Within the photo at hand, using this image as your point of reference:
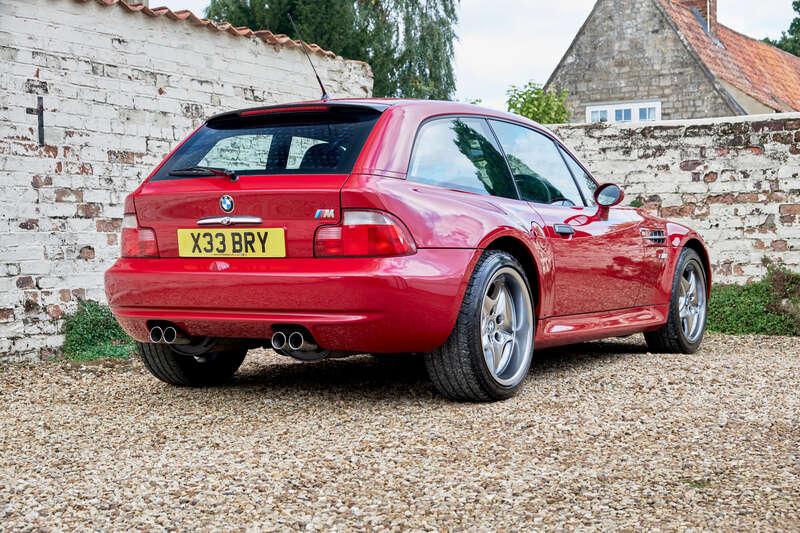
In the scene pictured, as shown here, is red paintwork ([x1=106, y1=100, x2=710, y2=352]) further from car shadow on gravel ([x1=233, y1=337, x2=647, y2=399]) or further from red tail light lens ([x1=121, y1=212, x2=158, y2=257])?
car shadow on gravel ([x1=233, y1=337, x2=647, y2=399])

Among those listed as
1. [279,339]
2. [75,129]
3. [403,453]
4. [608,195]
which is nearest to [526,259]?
[608,195]

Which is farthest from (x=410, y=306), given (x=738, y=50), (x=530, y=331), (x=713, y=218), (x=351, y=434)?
(x=738, y=50)

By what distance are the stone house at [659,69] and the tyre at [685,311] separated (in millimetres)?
→ 18373

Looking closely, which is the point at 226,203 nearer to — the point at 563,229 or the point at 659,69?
the point at 563,229

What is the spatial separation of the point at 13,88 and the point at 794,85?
27.5m

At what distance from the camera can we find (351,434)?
4352mm

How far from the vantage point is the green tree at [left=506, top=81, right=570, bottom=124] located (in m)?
22.4

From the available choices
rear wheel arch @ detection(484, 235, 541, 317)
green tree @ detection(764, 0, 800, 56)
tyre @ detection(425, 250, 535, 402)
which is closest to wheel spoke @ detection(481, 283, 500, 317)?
tyre @ detection(425, 250, 535, 402)

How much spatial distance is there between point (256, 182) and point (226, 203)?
0.56 ft

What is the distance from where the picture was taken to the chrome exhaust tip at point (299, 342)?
4.59 m

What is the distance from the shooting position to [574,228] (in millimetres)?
5773

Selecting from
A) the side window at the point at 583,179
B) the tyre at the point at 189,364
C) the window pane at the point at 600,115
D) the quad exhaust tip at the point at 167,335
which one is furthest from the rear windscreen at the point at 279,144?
the window pane at the point at 600,115

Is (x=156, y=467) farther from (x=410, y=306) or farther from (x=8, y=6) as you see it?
(x=8, y=6)

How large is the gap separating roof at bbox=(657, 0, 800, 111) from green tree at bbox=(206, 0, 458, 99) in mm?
7130
